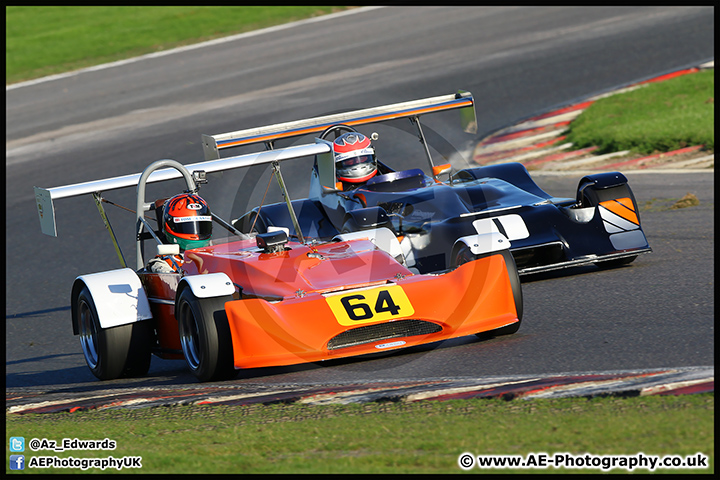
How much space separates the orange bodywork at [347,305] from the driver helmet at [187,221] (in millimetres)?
551

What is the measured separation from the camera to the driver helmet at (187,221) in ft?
23.4

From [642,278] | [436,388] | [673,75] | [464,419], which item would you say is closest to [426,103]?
[642,278]

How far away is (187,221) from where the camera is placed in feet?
23.5

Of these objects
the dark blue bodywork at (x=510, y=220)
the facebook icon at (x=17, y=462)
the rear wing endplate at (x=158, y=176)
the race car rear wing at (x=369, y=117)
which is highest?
the race car rear wing at (x=369, y=117)

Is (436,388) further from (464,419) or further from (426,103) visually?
(426,103)

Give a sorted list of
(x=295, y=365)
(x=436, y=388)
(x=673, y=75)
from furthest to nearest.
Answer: (x=673, y=75) → (x=295, y=365) → (x=436, y=388)

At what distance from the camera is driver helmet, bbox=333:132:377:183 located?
10.1 m

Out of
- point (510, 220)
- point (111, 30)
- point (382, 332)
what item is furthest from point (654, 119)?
point (111, 30)

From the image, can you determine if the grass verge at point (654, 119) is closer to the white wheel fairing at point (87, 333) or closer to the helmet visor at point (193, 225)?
the helmet visor at point (193, 225)

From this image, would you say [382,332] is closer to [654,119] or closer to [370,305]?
[370,305]

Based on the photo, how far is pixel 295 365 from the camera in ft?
21.0

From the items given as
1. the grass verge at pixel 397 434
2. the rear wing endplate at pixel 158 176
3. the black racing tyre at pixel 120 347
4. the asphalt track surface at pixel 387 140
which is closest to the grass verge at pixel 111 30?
the asphalt track surface at pixel 387 140

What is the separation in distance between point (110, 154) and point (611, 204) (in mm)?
10636

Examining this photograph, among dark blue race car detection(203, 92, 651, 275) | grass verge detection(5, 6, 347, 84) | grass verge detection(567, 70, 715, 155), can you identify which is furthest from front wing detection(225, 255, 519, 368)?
grass verge detection(5, 6, 347, 84)
